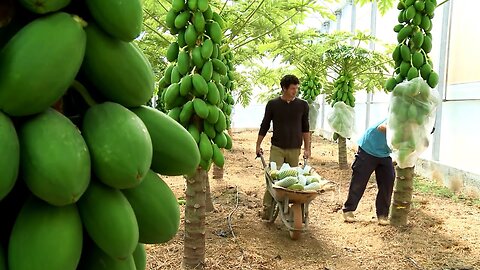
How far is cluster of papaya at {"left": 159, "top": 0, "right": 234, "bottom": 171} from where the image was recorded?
3.13 metres

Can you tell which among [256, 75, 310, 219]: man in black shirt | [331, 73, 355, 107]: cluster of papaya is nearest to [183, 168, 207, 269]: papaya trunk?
[256, 75, 310, 219]: man in black shirt

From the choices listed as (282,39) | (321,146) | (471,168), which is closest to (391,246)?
(282,39)

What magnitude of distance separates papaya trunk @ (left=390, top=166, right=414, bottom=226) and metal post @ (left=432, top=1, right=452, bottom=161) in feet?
12.5

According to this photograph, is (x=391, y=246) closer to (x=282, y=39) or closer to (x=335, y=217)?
(x=335, y=217)

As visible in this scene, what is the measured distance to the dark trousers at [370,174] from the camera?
16.3 feet

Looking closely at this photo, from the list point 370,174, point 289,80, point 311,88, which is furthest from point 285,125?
point 311,88

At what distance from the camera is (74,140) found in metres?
0.67

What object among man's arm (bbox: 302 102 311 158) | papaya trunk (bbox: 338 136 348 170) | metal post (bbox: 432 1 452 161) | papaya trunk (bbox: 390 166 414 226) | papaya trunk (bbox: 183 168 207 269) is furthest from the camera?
papaya trunk (bbox: 338 136 348 170)

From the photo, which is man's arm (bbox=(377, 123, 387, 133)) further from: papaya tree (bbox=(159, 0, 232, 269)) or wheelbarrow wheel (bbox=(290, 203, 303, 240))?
papaya tree (bbox=(159, 0, 232, 269))

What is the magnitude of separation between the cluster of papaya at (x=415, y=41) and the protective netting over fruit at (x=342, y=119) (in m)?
4.26

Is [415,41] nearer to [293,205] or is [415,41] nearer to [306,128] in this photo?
[306,128]

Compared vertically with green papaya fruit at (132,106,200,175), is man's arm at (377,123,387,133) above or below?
below

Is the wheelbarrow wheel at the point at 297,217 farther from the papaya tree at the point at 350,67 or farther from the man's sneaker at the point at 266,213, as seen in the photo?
the papaya tree at the point at 350,67

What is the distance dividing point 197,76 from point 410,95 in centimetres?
217
